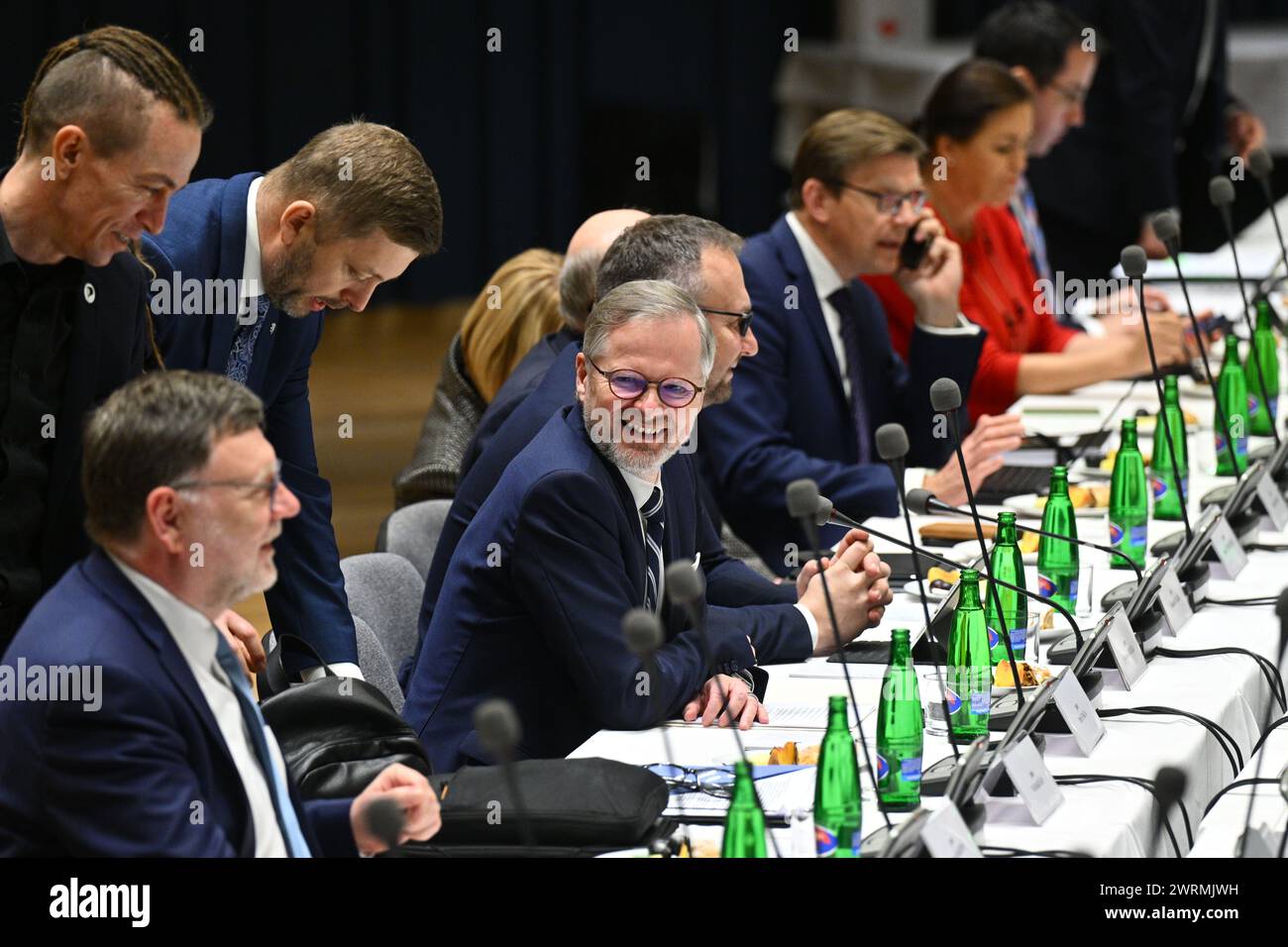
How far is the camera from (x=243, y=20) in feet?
26.2

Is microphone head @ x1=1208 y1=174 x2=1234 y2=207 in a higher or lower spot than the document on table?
higher

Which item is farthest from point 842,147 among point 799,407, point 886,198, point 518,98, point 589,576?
point 518,98

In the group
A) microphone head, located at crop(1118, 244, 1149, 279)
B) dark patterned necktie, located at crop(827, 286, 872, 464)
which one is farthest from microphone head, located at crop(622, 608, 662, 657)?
dark patterned necktie, located at crop(827, 286, 872, 464)

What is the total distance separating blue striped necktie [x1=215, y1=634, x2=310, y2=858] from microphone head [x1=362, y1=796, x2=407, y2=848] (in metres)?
0.16

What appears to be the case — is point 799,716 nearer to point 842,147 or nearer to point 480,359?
point 480,359

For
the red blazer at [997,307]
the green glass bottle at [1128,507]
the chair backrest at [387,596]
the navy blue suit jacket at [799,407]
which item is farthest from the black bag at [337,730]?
the red blazer at [997,307]

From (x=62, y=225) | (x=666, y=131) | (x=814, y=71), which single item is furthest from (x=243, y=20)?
(x=62, y=225)

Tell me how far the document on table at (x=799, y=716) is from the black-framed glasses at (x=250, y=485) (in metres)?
0.77

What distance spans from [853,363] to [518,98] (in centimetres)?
555

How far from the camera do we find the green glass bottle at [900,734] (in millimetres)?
2047

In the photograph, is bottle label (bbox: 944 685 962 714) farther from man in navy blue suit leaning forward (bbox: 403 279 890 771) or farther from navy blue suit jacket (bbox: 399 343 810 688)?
navy blue suit jacket (bbox: 399 343 810 688)

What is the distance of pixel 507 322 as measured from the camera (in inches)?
136

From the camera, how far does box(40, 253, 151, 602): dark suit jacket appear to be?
88.2 inches
